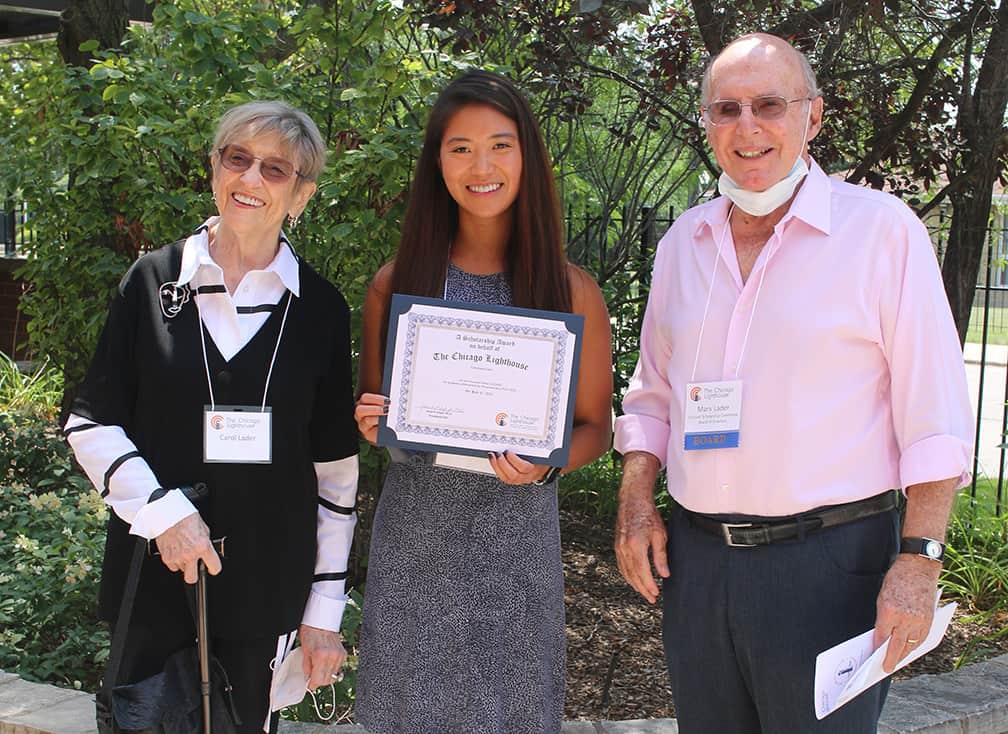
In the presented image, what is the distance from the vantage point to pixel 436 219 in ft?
9.43

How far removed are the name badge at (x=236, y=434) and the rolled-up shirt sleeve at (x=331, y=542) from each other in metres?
0.27

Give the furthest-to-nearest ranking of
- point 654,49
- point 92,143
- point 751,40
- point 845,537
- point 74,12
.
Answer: point 74,12, point 654,49, point 92,143, point 751,40, point 845,537

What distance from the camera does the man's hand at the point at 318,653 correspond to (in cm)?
281

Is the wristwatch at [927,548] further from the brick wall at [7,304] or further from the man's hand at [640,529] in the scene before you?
the brick wall at [7,304]

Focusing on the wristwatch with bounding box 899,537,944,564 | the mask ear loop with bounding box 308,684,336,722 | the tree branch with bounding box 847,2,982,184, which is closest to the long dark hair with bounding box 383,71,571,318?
the wristwatch with bounding box 899,537,944,564

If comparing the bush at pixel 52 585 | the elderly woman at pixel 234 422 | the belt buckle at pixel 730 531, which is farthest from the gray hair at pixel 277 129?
the bush at pixel 52 585

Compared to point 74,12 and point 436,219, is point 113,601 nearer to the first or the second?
point 436,219

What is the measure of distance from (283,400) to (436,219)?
24.2 inches

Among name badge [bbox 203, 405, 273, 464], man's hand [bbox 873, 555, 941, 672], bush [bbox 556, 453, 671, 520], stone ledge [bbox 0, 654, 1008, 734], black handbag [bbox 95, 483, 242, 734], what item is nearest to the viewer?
man's hand [bbox 873, 555, 941, 672]

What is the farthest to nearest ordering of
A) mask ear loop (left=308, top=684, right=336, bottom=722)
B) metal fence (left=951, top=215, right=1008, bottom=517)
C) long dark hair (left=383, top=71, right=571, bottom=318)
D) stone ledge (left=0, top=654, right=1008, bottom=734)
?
metal fence (left=951, top=215, right=1008, bottom=517) → mask ear loop (left=308, top=684, right=336, bottom=722) → stone ledge (left=0, top=654, right=1008, bottom=734) → long dark hair (left=383, top=71, right=571, bottom=318)

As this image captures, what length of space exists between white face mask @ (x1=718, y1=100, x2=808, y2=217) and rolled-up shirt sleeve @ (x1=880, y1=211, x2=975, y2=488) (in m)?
0.26

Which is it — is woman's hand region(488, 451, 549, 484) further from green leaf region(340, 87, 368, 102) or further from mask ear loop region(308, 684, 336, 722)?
green leaf region(340, 87, 368, 102)

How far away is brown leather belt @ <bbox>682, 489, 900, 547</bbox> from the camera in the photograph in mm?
2469

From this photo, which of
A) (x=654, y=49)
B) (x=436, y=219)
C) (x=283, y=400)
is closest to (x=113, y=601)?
(x=283, y=400)
